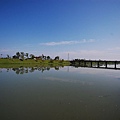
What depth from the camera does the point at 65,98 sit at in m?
11.6

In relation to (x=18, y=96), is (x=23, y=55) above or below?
above

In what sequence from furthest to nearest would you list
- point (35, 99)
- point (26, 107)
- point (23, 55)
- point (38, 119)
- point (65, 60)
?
point (65, 60), point (23, 55), point (35, 99), point (26, 107), point (38, 119)

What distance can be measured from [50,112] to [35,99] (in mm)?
2627

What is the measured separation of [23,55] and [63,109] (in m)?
78.0

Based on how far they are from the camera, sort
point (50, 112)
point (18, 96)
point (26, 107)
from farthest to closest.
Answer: point (18, 96) < point (26, 107) < point (50, 112)

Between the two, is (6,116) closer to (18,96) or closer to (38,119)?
(38,119)

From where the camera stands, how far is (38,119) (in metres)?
7.64

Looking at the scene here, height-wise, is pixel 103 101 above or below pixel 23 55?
below

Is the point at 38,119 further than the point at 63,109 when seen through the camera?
No

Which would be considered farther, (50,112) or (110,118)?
(50,112)

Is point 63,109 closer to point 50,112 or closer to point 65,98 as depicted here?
point 50,112

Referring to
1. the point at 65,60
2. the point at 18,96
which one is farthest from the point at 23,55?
the point at 18,96

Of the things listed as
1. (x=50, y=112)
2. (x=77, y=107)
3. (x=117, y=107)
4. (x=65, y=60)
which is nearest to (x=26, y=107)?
(x=50, y=112)

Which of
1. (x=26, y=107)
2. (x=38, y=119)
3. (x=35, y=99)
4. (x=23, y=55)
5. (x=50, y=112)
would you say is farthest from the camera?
(x=23, y=55)
